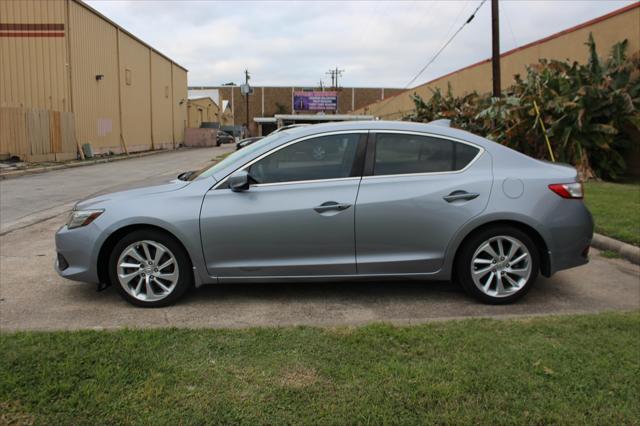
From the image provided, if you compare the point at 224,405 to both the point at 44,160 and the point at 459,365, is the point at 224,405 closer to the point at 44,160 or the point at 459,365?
the point at 459,365

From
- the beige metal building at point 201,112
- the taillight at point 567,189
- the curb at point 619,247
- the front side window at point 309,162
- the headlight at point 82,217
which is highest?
the beige metal building at point 201,112

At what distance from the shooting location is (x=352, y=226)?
456cm

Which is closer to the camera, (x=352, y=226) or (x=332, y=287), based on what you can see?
(x=352, y=226)

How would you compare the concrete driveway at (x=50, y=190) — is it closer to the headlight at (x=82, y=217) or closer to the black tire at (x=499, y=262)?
the headlight at (x=82, y=217)

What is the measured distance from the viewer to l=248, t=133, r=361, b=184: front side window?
4707mm

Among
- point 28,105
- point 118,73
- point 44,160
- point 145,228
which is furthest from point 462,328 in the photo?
point 118,73

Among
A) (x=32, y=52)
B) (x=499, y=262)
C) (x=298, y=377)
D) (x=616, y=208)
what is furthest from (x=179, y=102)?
(x=298, y=377)

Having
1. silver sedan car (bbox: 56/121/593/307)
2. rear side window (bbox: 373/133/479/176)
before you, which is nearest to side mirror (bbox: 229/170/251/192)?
silver sedan car (bbox: 56/121/593/307)

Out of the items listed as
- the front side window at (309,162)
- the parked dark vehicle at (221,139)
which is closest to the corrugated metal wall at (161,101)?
the parked dark vehicle at (221,139)

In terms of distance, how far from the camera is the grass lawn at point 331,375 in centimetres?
279

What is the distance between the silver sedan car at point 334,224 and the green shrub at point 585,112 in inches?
331

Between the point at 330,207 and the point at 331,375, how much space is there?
1.69 meters

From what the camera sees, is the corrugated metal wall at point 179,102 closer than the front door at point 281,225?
No

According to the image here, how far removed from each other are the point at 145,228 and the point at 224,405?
2175 mm
